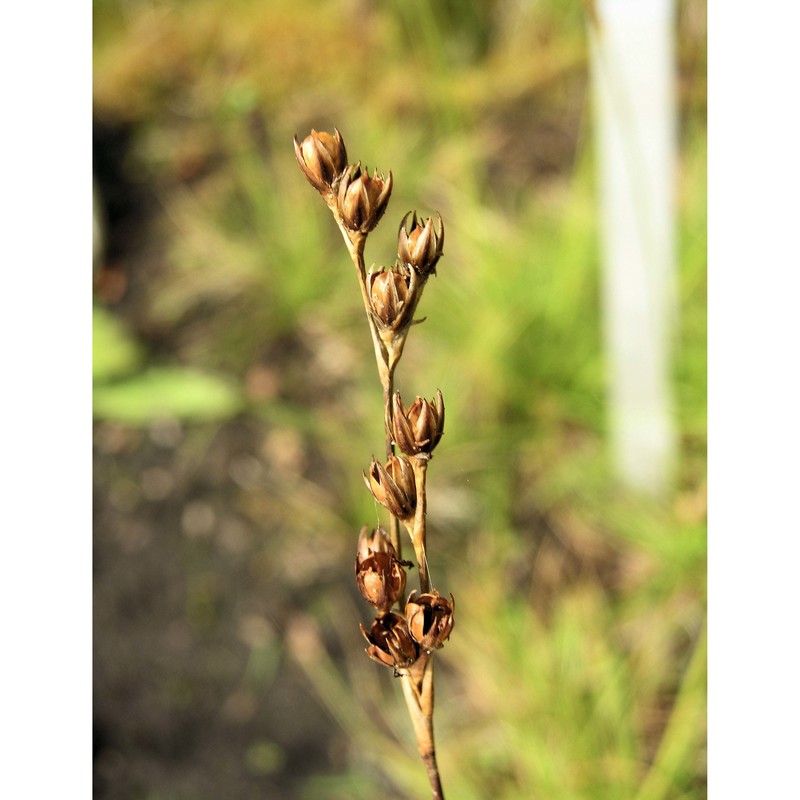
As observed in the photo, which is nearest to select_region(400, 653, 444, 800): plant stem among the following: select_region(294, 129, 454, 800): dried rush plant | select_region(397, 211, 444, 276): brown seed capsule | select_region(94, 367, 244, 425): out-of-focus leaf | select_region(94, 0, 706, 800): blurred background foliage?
select_region(294, 129, 454, 800): dried rush plant

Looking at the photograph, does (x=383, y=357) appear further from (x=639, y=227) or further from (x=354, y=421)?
(x=354, y=421)

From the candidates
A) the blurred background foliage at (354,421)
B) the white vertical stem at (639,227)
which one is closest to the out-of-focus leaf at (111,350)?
the blurred background foliage at (354,421)

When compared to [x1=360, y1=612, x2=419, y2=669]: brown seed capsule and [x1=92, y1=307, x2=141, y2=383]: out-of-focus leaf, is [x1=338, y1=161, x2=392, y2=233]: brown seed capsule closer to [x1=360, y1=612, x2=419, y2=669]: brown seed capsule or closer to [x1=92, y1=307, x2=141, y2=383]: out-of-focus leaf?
[x1=360, y1=612, x2=419, y2=669]: brown seed capsule

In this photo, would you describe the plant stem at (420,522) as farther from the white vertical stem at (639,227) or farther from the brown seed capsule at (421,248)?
the white vertical stem at (639,227)

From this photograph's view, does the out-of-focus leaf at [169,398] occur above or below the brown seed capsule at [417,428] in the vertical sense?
above
